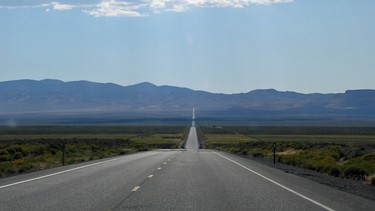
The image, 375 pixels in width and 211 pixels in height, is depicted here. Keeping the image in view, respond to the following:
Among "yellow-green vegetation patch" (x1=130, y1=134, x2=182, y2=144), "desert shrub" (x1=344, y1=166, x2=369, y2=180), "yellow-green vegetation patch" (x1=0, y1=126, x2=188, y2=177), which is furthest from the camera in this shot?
"yellow-green vegetation patch" (x1=130, y1=134, x2=182, y2=144)

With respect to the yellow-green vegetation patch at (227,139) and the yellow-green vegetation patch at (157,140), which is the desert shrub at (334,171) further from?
the yellow-green vegetation patch at (157,140)

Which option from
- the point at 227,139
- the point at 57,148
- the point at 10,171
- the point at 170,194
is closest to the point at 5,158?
the point at 10,171

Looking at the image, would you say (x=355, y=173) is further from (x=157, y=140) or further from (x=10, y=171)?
(x=157, y=140)

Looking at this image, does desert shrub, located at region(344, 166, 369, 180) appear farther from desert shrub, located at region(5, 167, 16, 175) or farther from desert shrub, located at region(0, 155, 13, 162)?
desert shrub, located at region(0, 155, 13, 162)

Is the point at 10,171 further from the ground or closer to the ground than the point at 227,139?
further from the ground

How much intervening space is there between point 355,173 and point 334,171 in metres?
1.73

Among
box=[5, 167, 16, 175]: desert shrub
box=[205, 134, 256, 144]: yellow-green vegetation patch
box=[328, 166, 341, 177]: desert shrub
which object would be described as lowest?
box=[205, 134, 256, 144]: yellow-green vegetation patch

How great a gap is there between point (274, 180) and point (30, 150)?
30.8 meters

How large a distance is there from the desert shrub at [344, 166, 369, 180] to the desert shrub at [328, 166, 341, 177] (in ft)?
2.91

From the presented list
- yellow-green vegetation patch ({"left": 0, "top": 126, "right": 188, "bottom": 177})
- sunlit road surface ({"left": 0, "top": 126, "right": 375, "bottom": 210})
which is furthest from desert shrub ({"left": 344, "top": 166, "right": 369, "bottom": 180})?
yellow-green vegetation patch ({"left": 0, "top": 126, "right": 188, "bottom": 177})

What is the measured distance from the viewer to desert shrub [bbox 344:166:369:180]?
81.3 feet

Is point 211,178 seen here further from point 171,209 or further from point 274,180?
point 171,209

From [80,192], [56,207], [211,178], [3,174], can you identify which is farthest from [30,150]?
[56,207]

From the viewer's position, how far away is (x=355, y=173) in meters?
25.1
